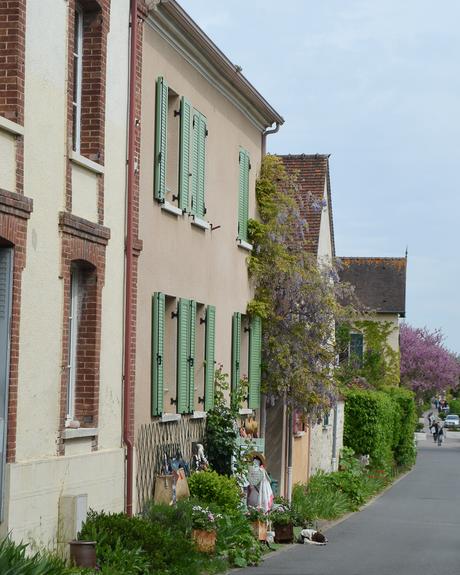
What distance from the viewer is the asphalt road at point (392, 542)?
18.5 m

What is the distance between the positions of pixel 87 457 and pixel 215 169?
815 centimetres

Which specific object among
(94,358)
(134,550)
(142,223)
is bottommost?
(134,550)

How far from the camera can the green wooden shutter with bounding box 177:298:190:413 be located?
20.1m

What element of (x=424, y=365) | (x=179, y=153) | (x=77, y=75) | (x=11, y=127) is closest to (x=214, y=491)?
(x=179, y=153)

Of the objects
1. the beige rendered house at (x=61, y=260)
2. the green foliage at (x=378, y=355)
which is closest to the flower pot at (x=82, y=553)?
the beige rendered house at (x=61, y=260)

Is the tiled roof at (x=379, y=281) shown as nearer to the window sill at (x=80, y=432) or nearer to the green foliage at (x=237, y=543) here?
the green foliage at (x=237, y=543)

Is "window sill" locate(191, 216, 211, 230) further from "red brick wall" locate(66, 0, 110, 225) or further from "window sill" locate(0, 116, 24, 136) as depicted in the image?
"window sill" locate(0, 116, 24, 136)

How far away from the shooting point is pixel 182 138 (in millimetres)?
20141

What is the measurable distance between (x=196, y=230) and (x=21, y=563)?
10268mm

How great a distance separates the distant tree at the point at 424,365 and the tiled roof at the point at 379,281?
19.8 meters

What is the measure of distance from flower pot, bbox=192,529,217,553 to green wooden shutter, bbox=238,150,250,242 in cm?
803

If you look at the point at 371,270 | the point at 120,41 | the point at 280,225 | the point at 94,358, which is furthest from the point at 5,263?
the point at 371,270

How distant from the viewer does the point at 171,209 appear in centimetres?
1961

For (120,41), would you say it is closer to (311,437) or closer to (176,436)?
(176,436)
